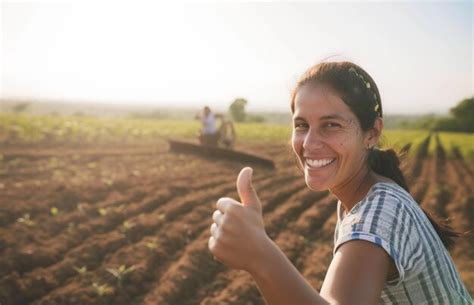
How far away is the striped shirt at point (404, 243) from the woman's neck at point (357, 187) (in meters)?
0.16

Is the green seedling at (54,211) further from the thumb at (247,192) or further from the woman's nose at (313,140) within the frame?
the thumb at (247,192)

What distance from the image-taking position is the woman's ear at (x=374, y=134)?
169 cm

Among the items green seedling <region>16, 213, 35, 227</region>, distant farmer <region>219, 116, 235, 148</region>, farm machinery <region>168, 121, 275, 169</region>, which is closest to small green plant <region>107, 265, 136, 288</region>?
green seedling <region>16, 213, 35, 227</region>

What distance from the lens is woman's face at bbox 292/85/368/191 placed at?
150cm

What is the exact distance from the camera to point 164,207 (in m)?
6.36

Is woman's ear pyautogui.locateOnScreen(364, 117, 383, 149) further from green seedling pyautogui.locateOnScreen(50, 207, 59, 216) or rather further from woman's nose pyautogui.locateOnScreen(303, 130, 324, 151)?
green seedling pyautogui.locateOnScreen(50, 207, 59, 216)

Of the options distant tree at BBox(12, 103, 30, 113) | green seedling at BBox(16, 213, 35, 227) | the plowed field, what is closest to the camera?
the plowed field

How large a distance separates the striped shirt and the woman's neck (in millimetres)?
164

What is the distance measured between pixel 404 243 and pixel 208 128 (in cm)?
1051

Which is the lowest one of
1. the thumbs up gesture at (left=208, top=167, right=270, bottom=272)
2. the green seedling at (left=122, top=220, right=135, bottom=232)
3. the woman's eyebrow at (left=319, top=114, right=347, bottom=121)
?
the green seedling at (left=122, top=220, right=135, bottom=232)

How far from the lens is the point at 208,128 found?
458 inches

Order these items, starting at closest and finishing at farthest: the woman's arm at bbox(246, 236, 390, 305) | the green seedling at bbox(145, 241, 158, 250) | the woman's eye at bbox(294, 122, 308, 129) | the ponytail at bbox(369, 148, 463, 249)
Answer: the woman's arm at bbox(246, 236, 390, 305) < the woman's eye at bbox(294, 122, 308, 129) < the ponytail at bbox(369, 148, 463, 249) < the green seedling at bbox(145, 241, 158, 250)

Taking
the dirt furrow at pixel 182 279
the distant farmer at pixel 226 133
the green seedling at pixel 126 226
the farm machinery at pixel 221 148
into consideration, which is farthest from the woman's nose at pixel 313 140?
the distant farmer at pixel 226 133

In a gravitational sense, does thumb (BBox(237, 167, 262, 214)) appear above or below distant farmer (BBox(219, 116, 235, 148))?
above
